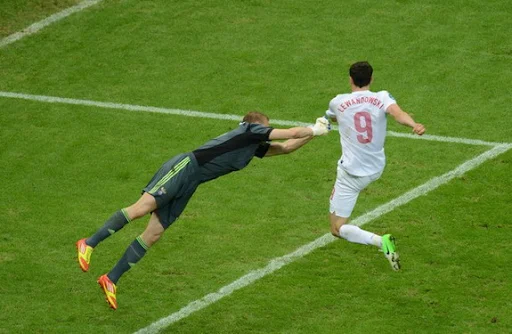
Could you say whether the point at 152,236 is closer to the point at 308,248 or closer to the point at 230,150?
the point at 230,150

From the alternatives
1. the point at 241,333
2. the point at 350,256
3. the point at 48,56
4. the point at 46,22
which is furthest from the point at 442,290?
the point at 46,22

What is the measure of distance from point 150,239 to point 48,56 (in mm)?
7620

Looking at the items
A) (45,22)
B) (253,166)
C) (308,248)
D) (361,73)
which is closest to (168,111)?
(253,166)

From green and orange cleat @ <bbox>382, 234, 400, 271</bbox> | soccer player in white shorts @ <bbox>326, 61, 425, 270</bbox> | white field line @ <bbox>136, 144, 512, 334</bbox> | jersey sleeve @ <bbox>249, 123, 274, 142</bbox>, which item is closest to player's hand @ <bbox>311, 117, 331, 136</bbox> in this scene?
soccer player in white shorts @ <bbox>326, 61, 425, 270</bbox>

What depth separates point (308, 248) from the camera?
45.4ft

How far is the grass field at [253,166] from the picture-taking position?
41.4ft

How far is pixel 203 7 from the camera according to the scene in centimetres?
2058

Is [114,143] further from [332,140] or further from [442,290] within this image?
[442,290]

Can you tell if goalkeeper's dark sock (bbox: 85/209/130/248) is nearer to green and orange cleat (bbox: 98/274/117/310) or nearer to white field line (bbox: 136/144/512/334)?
green and orange cleat (bbox: 98/274/117/310)

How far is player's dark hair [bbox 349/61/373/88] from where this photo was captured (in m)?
12.2

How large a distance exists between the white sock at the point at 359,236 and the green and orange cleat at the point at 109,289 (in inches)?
93.5

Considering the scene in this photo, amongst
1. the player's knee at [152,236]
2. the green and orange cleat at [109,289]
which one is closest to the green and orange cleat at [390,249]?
the player's knee at [152,236]

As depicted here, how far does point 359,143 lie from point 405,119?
0.68m

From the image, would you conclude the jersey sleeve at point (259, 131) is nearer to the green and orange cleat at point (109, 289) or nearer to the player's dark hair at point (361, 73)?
the player's dark hair at point (361, 73)
